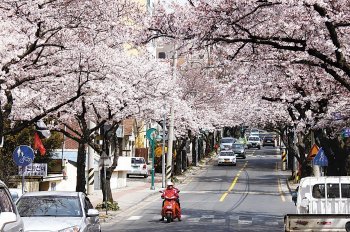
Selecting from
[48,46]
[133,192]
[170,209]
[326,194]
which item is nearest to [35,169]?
[170,209]

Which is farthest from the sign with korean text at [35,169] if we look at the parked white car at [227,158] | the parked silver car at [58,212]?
the parked white car at [227,158]

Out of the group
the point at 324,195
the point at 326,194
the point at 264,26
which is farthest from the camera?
the point at 324,195

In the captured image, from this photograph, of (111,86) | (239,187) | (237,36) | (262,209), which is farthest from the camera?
(239,187)

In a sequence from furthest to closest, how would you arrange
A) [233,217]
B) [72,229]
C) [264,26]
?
[233,217] < [264,26] < [72,229]

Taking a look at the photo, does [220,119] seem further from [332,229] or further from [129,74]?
[332,229]

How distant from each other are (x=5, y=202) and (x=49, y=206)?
6.41m

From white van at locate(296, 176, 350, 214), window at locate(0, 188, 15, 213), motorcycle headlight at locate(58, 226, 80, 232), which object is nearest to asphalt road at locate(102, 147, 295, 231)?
white van at locate(296, 176, 350, 214)

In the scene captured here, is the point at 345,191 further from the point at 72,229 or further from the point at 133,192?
the point at 133,192

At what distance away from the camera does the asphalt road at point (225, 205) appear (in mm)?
26866

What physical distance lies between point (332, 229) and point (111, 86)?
1311 centimetres

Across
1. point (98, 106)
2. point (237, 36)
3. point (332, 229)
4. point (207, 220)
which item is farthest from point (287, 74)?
point (332, 229)

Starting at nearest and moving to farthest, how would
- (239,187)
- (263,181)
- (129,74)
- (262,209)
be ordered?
(129,74) < (262,209) < (239,187) < (263,181)

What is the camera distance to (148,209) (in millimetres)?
35500

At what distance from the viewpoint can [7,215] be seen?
29.8ft
